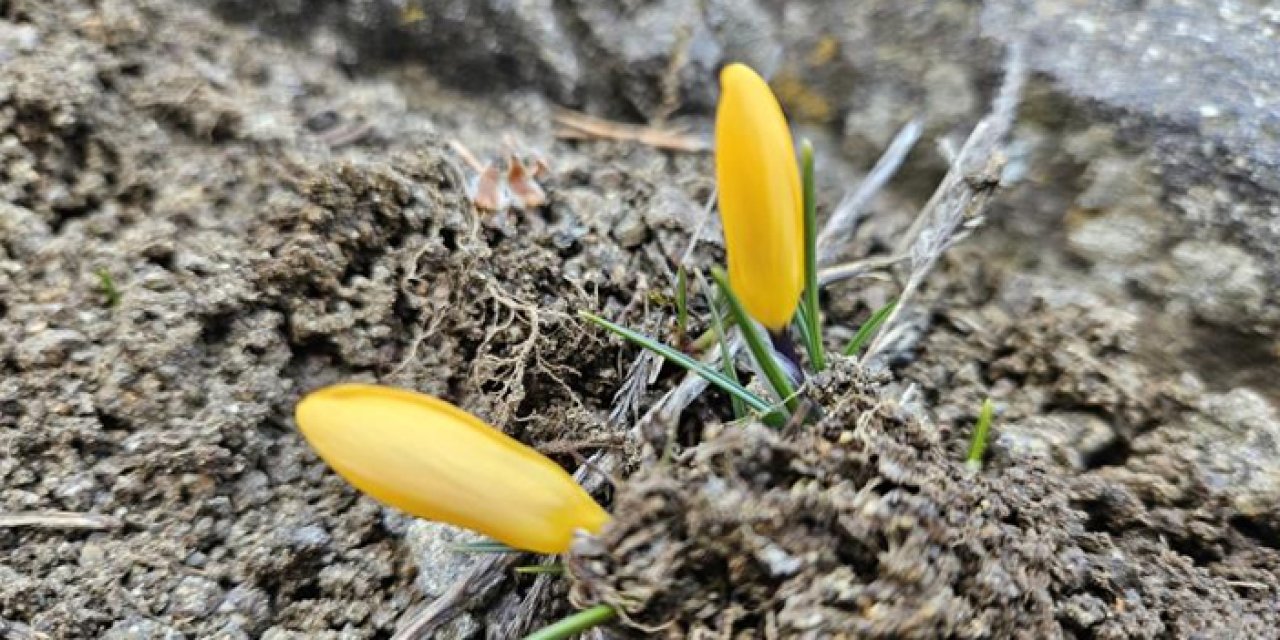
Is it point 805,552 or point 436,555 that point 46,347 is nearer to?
point 436,555

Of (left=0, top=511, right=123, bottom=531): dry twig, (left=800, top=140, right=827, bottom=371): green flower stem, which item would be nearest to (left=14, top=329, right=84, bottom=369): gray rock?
(left=0, top=511, right=123, bottom=531): dry twig

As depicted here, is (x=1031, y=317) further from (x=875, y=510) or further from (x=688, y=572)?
(x=688, y=572)

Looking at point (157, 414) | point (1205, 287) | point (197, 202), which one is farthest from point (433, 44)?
point (1205, 287)

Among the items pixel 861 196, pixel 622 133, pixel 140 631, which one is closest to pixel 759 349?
pixel 861 196

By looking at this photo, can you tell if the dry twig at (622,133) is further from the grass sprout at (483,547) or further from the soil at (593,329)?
the grass sprout at (483,547)

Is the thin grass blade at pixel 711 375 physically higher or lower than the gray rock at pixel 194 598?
higher

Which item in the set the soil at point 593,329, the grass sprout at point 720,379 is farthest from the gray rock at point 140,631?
the grass sprout at point 720,379
